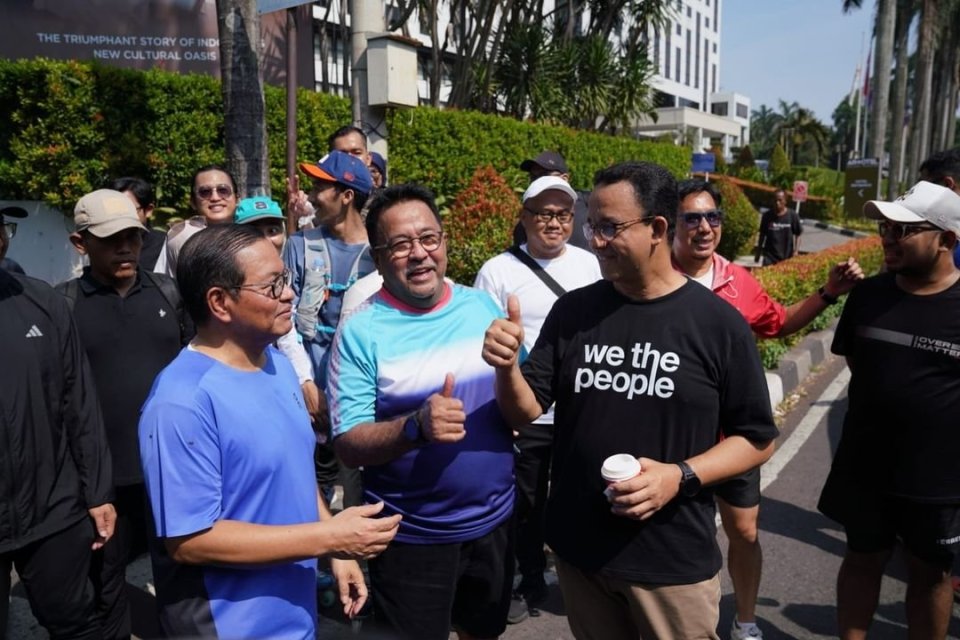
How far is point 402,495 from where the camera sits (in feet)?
7.84

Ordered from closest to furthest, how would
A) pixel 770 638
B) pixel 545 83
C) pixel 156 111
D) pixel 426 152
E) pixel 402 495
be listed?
1. pixel 402 495
2. pixel 770 638
3. pixel 156 111
4. pixel 426 152
5. pixel 545 83

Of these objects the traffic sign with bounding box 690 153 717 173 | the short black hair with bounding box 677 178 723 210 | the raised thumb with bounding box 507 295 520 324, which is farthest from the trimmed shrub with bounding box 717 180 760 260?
the raised thumb with bounding box 507 295 520 324

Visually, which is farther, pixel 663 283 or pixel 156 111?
pixel 156 111

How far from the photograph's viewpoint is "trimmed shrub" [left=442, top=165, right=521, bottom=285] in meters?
8.05

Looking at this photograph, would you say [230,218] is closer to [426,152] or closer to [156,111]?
[156,111]

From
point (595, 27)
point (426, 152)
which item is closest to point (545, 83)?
point (595, 27)

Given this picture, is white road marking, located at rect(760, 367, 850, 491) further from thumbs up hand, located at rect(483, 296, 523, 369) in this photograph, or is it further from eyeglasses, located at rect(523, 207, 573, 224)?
thumbs up hand, located at rect(483, 296, 523, 369)

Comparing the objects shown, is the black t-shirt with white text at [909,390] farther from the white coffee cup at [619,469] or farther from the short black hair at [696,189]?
the white coffee cup at [619,469]

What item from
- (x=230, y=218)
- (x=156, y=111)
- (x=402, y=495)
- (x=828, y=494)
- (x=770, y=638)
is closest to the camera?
(x=402, y=495)

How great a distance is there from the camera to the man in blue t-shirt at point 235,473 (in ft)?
5.90

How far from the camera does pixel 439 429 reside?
2.06 meters

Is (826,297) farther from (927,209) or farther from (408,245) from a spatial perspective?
(408,245)

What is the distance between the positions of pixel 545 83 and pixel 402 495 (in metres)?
18.7

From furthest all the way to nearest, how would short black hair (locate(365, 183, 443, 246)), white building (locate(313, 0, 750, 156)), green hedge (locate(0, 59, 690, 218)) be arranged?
white building (locate(313, 0, 750, 156)), green hedge (locate(0, 59, 690, 218)), short black hair (locate(365, 183, 443, 246))
